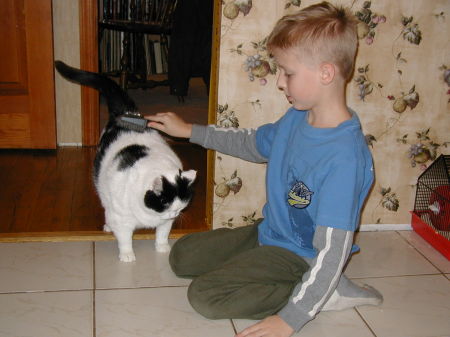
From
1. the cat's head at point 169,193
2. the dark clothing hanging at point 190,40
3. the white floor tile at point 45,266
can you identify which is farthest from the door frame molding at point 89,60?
the cat's head at point 169,193

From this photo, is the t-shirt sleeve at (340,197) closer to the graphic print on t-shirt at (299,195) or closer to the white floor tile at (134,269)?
the graphic print on t-shirt at (299,195)

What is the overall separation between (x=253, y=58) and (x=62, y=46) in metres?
1.42

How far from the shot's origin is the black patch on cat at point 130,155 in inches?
63.6

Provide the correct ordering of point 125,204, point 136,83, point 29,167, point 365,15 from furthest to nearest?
point 136,83 → point 29,167 → point 365,15 → point 125,204

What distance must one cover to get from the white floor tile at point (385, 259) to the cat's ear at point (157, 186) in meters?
0.67

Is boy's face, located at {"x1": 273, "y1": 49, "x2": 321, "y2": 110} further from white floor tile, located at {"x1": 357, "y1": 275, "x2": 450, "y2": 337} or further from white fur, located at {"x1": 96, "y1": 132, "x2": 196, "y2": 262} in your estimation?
white floor tile, located at {"x1": 357, "y1": 275, "x2": 450, "y2": 337}

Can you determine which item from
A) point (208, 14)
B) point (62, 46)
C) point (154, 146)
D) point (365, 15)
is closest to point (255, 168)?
point (154, 146)

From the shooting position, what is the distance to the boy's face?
124 cm

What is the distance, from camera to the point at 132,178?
157 cm

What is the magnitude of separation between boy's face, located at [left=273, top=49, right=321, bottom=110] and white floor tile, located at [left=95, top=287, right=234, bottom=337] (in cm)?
63

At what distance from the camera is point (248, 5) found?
1.61 m

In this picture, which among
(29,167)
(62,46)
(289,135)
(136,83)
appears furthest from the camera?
(136,83)

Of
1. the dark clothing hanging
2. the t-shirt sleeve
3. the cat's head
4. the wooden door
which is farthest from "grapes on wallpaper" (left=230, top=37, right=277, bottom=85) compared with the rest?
the wooden door

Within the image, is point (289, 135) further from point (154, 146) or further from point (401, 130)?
point (401, 130)
